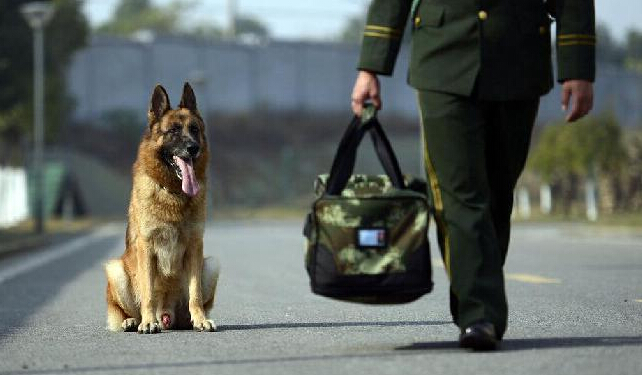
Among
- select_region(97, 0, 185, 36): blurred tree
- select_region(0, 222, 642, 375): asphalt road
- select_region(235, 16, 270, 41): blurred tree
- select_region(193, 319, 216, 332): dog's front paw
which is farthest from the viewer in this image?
select_region(235, 16, 270, 41): blurred tree

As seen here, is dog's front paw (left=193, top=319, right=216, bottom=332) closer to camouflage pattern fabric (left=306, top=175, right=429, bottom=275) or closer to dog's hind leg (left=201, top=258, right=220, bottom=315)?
dog's hind leg (left=201, top=258, right=220, bottom=315)

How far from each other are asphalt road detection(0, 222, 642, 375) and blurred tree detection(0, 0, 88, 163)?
106ft

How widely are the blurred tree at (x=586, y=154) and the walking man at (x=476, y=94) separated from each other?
3879cm

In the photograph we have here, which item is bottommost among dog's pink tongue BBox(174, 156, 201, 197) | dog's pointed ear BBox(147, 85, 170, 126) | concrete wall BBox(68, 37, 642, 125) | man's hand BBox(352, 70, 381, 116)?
concrete wall BBox(68, 37, 642, 125)

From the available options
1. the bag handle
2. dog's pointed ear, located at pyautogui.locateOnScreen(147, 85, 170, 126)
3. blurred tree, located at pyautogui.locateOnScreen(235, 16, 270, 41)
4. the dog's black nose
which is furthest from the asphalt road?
blurred tree, located at pyautogui.locateOnScreen(235, 16, 270, 41)

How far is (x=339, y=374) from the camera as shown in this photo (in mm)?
5969

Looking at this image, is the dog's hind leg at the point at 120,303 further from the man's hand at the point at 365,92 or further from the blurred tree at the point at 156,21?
the blurred tree at the point at 156,21

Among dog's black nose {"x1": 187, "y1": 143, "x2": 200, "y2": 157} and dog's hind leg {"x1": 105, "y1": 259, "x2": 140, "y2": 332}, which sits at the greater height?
dog's black nose {"x1": 187, "y1": 143, "x2": 200, "y2": 157}

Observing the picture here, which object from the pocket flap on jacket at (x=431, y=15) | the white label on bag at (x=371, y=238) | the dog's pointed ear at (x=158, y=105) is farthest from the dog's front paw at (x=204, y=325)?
the pocket flap on jacket at (x=431, y=15)

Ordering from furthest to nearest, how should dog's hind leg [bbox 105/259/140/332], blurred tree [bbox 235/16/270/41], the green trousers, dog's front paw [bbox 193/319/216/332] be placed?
blurred tree [bbox 235/16/270/41] < dog's hind leg [bbox 105/259/140/332] < dog's front paw [bbox 193/319/216/332] < the green trousers

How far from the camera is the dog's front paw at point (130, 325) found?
852 centimetres

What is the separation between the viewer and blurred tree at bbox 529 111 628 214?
4519 cm

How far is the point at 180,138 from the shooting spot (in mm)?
8508

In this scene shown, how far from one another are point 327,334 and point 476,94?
6.06ft
